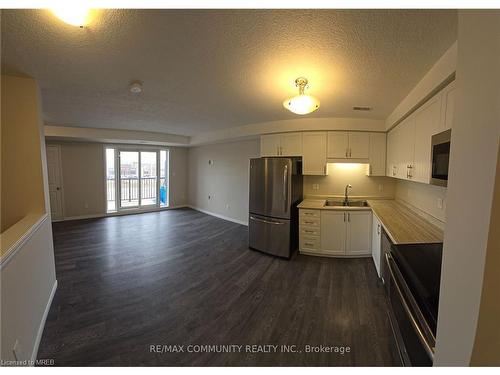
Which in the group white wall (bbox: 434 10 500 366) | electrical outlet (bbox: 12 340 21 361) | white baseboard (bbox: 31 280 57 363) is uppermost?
white wall (bbox: 434 10 500 366)

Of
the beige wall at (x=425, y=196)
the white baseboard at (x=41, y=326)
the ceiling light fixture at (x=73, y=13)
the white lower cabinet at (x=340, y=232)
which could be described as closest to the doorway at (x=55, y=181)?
the white baseboard at (x=41, y=326)

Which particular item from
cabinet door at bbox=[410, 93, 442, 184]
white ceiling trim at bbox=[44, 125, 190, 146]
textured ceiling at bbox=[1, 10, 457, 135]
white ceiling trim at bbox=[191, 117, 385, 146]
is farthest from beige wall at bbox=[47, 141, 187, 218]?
cabinet door at bbox=[410, 93, 442, 184]

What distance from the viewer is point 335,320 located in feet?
6.71

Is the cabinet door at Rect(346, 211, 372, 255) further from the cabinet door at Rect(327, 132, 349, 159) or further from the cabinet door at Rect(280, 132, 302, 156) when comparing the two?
the cabinet door at Rect(280, 132, 302, 156)

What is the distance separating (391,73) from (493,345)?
2160 mm

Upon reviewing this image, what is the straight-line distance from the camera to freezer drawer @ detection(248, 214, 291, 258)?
137 inches

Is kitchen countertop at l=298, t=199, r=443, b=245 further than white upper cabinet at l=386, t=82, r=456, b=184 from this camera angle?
Yes

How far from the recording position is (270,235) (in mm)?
3600

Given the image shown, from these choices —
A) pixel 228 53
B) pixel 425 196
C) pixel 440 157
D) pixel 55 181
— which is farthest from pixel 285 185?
pixel 55 181

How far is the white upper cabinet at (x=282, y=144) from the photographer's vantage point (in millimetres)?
3893

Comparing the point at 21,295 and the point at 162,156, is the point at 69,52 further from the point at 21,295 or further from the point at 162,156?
the point at 162,156

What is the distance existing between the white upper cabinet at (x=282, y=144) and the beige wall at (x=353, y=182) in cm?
78

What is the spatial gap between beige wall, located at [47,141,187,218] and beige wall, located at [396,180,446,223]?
718 cm

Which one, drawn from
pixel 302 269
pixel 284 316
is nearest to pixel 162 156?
pixel 302 269
